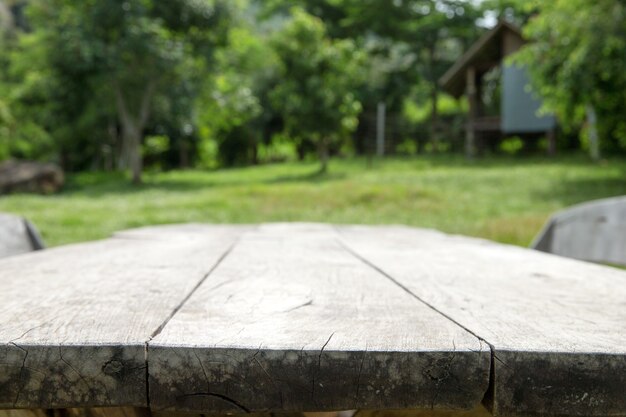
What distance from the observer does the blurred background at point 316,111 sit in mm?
9148

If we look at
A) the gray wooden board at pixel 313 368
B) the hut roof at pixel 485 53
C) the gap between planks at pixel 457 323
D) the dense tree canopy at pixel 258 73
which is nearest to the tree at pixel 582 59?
the dense tree canopy at pixel 258 73

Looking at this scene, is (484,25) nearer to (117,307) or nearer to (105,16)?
(105,16)

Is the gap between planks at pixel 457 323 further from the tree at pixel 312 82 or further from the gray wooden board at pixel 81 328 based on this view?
the tree at pixel 312 82

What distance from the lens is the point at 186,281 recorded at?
121 cm

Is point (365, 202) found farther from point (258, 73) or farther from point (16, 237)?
point (258, 73)

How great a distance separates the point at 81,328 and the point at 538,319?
2.26ft

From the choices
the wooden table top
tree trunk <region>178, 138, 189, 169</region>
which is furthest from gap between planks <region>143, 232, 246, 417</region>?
tree trunk <region>178, 138, 189, 169</region>

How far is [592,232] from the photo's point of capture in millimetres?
2156

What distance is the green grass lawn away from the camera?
731 cm

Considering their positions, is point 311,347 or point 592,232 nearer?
→ point 311,347

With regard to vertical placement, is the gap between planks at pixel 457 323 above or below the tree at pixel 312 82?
below

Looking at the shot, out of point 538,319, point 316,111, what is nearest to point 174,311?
point 538,319

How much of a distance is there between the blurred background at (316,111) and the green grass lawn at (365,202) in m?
0.05

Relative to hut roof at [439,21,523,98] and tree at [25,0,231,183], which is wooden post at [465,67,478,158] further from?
tree at [25,0,231,183]
